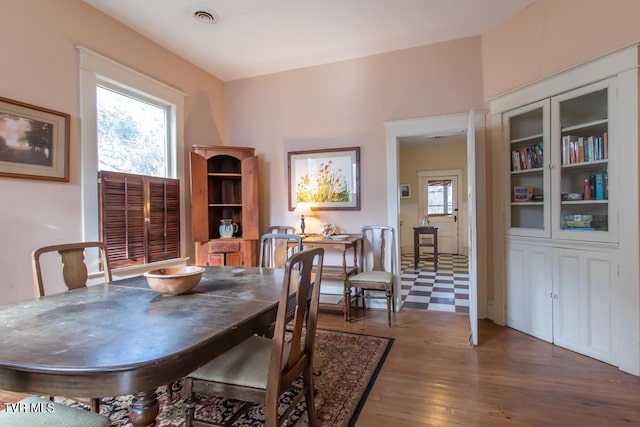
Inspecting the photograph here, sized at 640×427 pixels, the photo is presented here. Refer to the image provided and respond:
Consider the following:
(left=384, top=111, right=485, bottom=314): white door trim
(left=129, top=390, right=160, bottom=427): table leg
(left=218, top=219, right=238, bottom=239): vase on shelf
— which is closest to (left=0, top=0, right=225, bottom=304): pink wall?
(left=218, top=219, right=238, bottom=239): vase on shelf

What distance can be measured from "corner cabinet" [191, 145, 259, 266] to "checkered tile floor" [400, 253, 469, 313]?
6.90 ft

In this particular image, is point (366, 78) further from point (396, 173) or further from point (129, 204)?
point (129, 204)

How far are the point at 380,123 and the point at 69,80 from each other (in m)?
3.00

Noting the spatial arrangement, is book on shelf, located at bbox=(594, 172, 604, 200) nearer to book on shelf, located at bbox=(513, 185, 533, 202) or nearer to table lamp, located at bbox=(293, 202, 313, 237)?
book on shelf, located at bbox=(513, 185, 533, 202)

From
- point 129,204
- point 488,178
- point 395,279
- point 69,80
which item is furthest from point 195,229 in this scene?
point 488,178

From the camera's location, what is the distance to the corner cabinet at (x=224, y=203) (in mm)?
3732

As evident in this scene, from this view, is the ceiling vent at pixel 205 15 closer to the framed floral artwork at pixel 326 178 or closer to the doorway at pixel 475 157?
the framed floral artwork at pixel 326 178

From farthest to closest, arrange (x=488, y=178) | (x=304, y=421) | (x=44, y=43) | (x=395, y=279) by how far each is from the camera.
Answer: (x=395, y=279) → (x=488, y=178) → (x=44, y=43) → (x=304, y=421)

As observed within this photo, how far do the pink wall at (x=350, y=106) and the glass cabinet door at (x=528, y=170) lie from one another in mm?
495

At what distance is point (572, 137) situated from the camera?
265 cm

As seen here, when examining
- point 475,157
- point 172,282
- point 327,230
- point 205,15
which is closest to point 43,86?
point 205,15

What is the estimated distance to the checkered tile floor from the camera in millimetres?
3871

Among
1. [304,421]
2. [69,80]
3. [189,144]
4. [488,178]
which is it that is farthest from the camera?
[189,144]

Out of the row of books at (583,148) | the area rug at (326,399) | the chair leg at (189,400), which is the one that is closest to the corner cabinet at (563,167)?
the row of books at (583,148)
